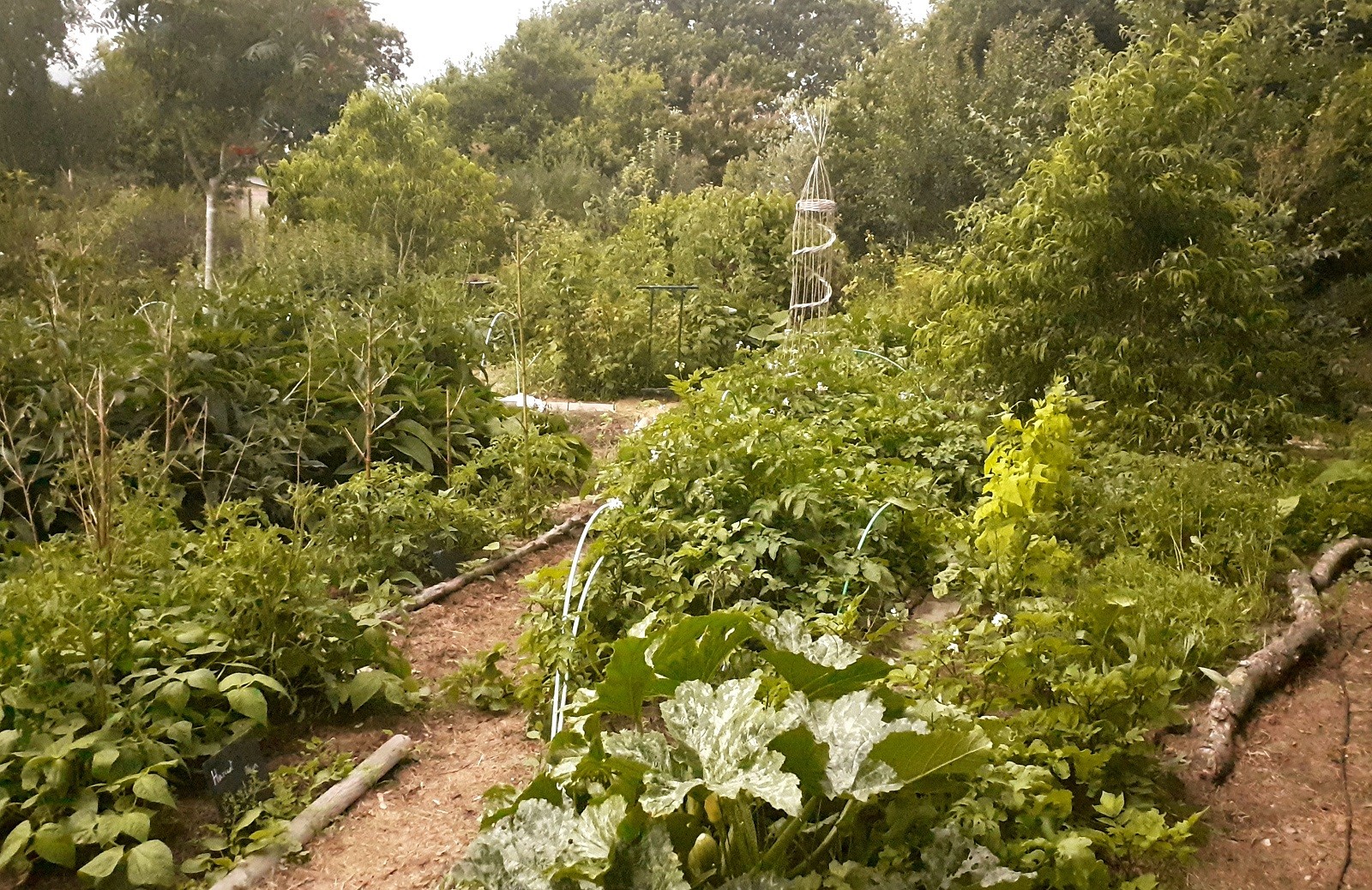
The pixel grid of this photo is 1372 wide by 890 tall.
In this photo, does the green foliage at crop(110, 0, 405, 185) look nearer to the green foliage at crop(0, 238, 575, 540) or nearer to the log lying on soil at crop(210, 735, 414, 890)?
the green foliage at crop(0, 238, 575, 540)

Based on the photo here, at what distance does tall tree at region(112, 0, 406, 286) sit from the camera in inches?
273

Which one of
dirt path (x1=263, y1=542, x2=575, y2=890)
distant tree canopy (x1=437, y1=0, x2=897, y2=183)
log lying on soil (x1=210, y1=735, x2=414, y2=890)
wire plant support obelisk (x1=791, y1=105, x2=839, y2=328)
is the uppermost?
distant tree canopy (x1=437, y1=0, x2=897, y2=183)

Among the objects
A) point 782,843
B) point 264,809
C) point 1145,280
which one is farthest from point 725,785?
point 1145,280

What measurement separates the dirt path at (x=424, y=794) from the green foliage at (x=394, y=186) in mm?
7256

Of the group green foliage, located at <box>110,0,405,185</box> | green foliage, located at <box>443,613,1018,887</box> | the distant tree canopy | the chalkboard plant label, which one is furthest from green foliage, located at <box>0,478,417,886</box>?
the distant tree canopy

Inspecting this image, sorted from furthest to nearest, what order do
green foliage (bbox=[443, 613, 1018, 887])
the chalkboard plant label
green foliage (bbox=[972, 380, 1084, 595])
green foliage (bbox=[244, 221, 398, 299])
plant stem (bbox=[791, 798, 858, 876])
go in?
1. green foliage (bbox=[244, 221, 398, 299])
2. green foliage (bbox=[972, 380, 1084, 595])
3. the chalkboard plant label
4. plant stem (bbox=[791, 798, 858, 876])
5. green foliage (bbox=[443, 613, 1018, 887])

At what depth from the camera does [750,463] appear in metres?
3.65

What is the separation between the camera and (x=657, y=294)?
899cm

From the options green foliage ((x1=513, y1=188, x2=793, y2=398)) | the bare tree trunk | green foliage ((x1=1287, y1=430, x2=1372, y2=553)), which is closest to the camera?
green foliage ((x1=1287, y1=430, x2=1372, y2=553))

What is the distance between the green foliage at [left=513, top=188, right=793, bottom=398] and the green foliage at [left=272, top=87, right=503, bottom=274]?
0.87m

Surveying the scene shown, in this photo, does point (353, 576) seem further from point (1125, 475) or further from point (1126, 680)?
point (1125, 475)

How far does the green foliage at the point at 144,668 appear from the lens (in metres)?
2.12

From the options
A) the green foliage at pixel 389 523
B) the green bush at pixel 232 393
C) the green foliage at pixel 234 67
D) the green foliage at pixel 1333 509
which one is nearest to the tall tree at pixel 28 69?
the green foliage at pixel 234 67

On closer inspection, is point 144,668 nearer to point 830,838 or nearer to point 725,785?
point 725,785
